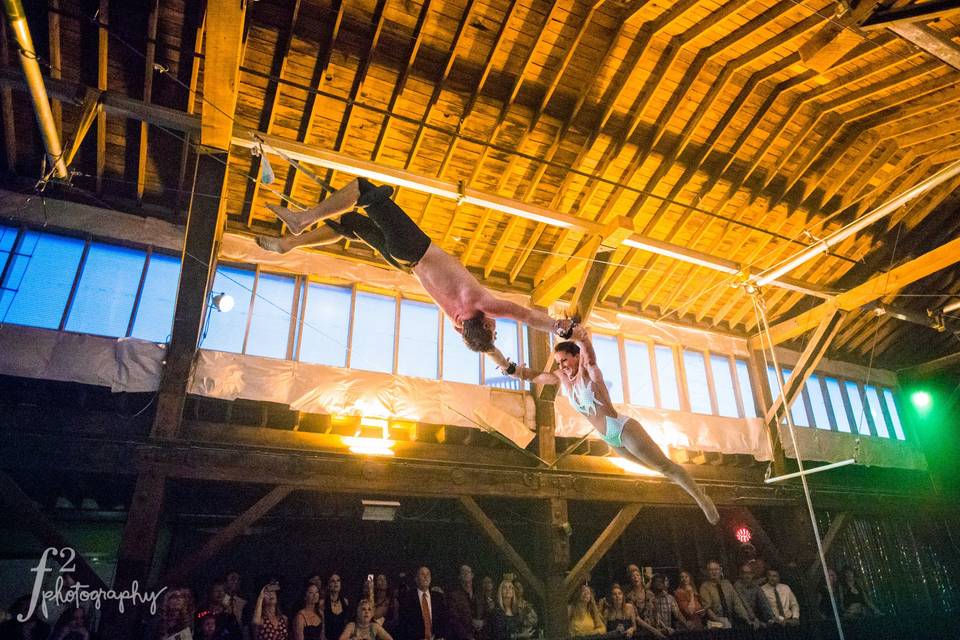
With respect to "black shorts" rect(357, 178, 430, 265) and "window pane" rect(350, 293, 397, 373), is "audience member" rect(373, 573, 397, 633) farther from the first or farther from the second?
"black shorts" rect(357, 178, 430, 265)

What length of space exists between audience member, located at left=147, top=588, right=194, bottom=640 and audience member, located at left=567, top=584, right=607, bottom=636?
4.17 m

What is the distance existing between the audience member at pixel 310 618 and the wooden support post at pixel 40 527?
68.1 inches

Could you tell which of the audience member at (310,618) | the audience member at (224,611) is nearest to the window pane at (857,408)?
the audience member at (310,618)

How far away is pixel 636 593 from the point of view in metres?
7.32

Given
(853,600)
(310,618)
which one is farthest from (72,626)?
(853,600)

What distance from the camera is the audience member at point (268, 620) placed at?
5.31 m

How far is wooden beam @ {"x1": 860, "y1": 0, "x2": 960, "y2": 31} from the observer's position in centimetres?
353

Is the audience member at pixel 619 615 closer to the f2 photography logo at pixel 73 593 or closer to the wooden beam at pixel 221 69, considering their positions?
the f2 photography logo at pixel 73 593

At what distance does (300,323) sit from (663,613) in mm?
6007

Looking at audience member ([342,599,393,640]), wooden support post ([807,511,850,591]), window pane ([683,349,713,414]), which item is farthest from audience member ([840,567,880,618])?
audience member ([342,599,393,640])

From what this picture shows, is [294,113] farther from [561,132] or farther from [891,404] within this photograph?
[891,404]

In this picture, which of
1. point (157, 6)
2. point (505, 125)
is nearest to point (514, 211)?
point (505, 125)

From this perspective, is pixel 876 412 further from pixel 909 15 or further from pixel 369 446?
pixel 369 446

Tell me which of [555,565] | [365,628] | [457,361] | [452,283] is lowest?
[365,628]
